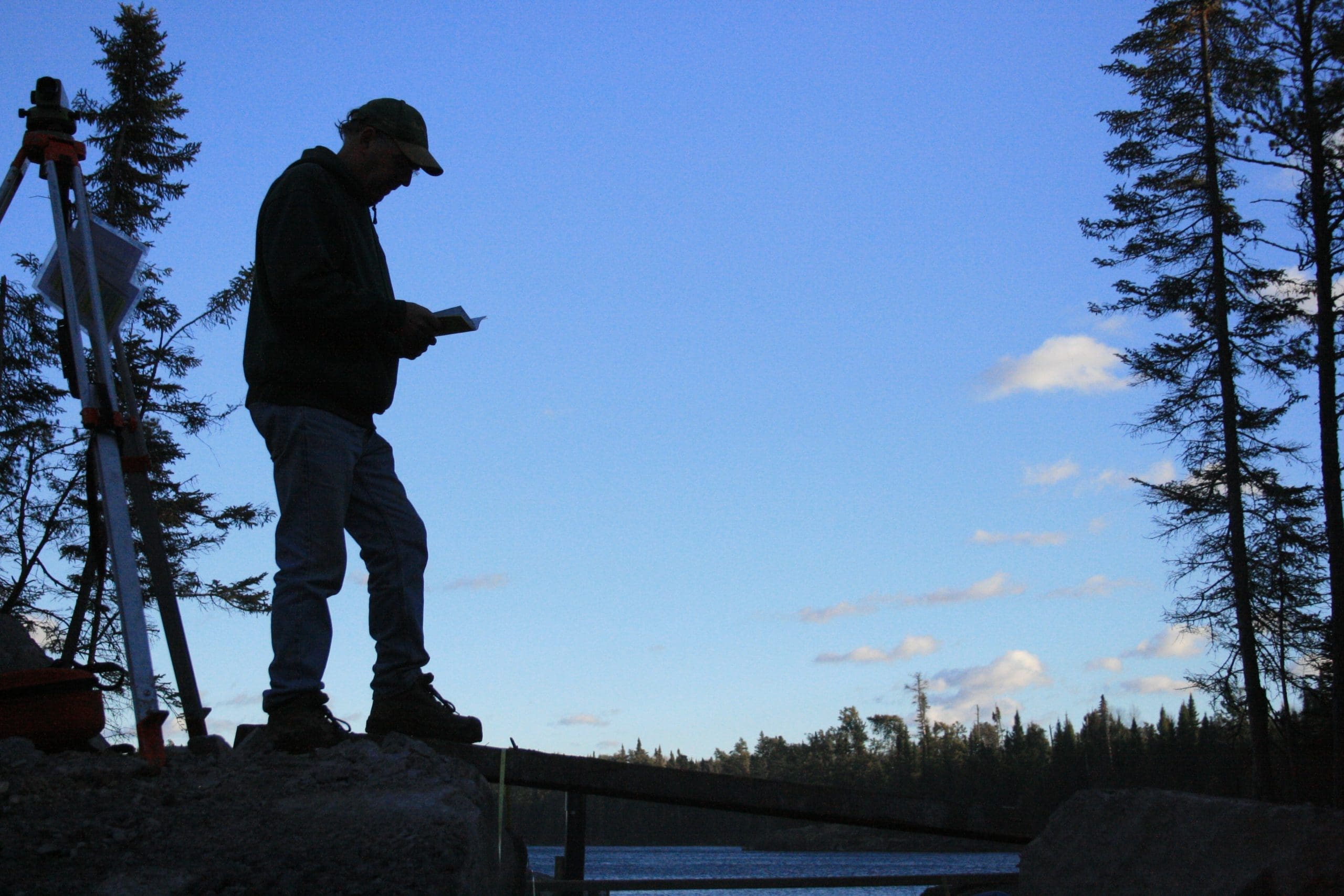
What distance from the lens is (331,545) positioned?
321cm

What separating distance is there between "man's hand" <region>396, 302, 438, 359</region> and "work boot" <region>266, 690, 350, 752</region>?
3.46ft

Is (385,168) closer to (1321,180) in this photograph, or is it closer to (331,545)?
(331,545)

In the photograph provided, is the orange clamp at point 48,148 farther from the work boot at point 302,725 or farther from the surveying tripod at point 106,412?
the work boot at point 302,725

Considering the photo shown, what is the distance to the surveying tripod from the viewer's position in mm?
2879

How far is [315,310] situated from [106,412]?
26.2 inches

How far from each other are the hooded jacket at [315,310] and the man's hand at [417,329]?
0.07 feet

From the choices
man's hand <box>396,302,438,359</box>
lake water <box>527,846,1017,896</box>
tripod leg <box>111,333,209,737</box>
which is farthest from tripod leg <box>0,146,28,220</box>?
lake water <box>527,846,1017,896</box>

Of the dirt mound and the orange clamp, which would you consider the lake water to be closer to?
the dirt mound

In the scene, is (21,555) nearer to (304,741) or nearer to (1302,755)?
(304,741)

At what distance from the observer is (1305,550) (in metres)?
17.6

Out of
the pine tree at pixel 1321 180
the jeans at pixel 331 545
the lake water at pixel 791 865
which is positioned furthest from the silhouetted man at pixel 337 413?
the lake water at pixel 791 865

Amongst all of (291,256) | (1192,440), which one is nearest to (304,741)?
(291,256)

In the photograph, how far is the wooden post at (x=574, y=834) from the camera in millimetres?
4742

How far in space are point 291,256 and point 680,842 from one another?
170 meters
